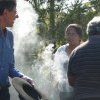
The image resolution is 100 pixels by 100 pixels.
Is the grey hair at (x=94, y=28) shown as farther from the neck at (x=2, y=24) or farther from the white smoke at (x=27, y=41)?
the white smoke at (x=27, y=41)

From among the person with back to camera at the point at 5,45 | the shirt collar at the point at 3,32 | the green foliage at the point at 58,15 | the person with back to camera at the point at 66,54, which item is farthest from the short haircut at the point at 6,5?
the green foliage at the point at 58,15

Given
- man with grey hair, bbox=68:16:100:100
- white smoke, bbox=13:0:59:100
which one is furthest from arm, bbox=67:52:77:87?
white smoke, bbox=13:0:59:100

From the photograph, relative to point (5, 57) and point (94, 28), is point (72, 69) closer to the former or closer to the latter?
point (94, 28)

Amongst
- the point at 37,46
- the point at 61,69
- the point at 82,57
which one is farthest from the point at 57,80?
the point at 37,46

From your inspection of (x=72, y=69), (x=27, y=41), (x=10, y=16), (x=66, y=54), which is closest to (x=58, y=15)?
(x=27, y=41)

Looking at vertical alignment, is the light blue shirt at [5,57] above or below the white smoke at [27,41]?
above

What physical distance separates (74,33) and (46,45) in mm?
10133

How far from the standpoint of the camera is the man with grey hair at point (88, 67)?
208 inches

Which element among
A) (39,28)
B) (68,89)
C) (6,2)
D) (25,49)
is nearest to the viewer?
(6,2)

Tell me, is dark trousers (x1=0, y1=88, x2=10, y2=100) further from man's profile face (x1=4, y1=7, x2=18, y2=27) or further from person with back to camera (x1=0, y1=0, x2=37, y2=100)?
man's profile face (x1=4, y1=7, x2=18, y2=27)

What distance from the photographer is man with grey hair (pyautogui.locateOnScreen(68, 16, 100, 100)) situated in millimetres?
5281

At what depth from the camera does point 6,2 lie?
17.2 ft

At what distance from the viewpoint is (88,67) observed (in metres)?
5.35

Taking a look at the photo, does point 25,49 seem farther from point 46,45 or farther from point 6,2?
point 6,2
